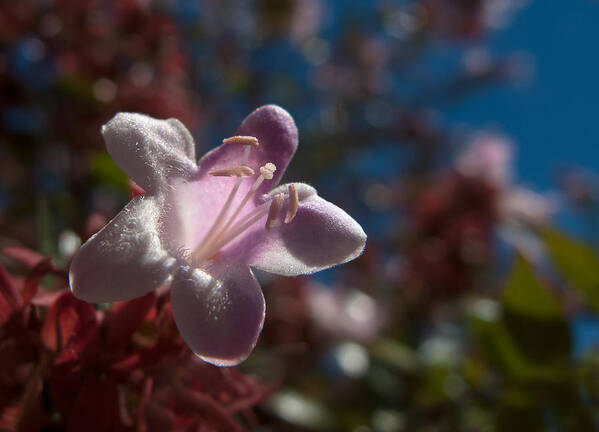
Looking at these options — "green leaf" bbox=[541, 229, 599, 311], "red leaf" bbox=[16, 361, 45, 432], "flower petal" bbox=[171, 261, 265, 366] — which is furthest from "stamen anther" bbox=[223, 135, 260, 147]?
"green leaf" bbox=[541, 229, 599, 311]

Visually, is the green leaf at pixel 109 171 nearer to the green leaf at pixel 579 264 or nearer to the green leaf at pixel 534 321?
the green leaf at pixel 534 321

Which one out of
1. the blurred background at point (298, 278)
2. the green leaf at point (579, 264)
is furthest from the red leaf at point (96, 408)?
the green leaf at point (579, 264)

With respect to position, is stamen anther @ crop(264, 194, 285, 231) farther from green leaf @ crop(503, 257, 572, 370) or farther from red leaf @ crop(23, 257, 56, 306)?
green leaf @ crop(503, 257, 572, 370)

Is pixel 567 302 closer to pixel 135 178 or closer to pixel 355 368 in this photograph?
pixel 355 368

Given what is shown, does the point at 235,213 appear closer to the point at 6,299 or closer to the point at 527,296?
the point at 6,299

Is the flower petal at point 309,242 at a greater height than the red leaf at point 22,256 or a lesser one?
greater

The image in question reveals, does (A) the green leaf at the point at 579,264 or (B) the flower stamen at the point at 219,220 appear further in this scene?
(A) the green leaf at the point at 579,264

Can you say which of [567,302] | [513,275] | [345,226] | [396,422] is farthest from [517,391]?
[567,302]

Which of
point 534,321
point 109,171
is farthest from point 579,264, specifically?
point 109,171
